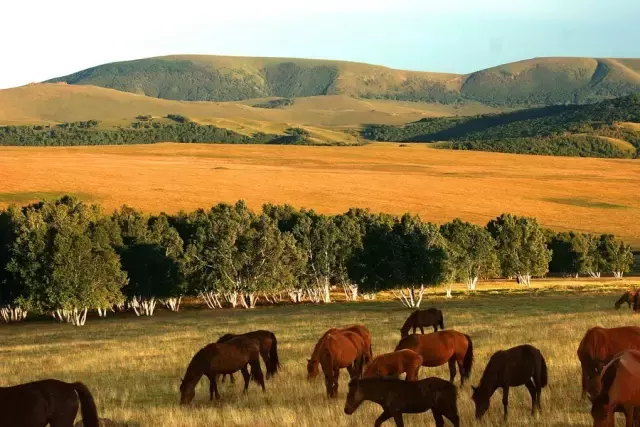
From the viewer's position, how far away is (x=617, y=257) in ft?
349

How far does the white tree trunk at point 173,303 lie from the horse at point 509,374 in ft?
196

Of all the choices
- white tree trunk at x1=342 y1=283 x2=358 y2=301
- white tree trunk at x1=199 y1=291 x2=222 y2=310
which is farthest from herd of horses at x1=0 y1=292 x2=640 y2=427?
white tree trunk at x1=342 y1=283 x2=358 y2=301

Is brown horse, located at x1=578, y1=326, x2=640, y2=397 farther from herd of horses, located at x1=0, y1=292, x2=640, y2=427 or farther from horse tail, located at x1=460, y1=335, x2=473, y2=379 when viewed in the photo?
horse tail, located at x1=460, y1=335, x2=473, y2=379

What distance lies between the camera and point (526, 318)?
1596 inches

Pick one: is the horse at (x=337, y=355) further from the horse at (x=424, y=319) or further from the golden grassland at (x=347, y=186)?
the golden grassland at (x=347, y=186)

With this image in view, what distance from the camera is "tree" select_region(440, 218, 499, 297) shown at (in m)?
85.7

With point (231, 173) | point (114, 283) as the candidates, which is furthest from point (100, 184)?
point (114, 283)

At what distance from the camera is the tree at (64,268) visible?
62.3 metres

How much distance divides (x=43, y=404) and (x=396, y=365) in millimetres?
7480

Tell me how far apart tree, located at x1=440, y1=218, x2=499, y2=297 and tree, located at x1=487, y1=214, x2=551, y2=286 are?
356 cm

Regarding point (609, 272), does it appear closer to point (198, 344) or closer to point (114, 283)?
point (114, 283)

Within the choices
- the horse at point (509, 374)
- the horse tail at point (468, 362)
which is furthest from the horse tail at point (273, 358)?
the horse at point (509, 374)

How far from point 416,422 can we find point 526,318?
26.2m

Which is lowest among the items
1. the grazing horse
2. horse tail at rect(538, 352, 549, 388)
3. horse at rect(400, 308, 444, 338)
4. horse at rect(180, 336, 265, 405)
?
horse at rect(400, 308, 444, 338)
